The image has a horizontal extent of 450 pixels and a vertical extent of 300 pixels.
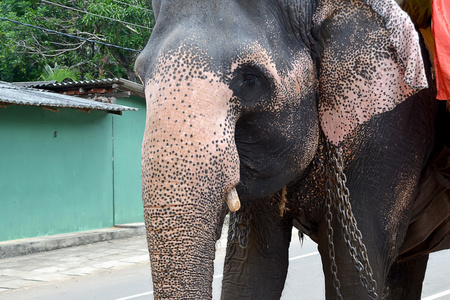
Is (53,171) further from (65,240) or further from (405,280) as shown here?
(405,280)

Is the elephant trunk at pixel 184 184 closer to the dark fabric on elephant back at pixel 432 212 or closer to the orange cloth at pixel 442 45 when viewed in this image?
the orange cloth at pixel 442 45

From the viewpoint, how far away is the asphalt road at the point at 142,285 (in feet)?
22.2

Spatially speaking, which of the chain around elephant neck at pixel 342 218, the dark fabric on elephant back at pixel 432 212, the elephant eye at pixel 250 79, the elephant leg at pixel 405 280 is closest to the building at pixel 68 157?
the elephant leg at pixel 405 280

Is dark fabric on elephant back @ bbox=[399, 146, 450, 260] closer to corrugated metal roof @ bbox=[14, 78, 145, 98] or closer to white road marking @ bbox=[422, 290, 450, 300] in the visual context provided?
white road marking @ bbox=[422, 290, 450, 300]

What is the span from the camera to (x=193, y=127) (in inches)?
74.8

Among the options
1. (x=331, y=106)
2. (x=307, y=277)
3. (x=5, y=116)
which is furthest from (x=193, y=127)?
(x=5, y=116)

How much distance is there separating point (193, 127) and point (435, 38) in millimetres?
1137

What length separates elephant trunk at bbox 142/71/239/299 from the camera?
6.02 feet

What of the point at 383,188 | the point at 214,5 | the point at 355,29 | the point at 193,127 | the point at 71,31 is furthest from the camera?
the point at 71,31

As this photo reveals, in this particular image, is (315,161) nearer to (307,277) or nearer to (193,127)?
(193,127)

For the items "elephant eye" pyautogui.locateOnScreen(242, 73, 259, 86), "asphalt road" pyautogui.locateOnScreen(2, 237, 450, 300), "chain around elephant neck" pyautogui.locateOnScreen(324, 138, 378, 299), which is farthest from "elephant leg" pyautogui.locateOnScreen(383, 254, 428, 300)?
"asphalt road" pyautogui.locateOnScreen(2, 237, 450, 300)

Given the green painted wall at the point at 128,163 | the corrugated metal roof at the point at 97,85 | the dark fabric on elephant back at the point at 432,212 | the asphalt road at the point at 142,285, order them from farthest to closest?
the green painted wall at the point at 128,163 → the corrugated metal roof at the point at 97,85 → the asphalt road at the point at 142,285 → the dark fabric on elephant back at the point at 432,212

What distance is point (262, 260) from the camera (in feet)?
9.59

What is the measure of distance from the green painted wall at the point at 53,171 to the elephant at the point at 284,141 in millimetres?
8197
